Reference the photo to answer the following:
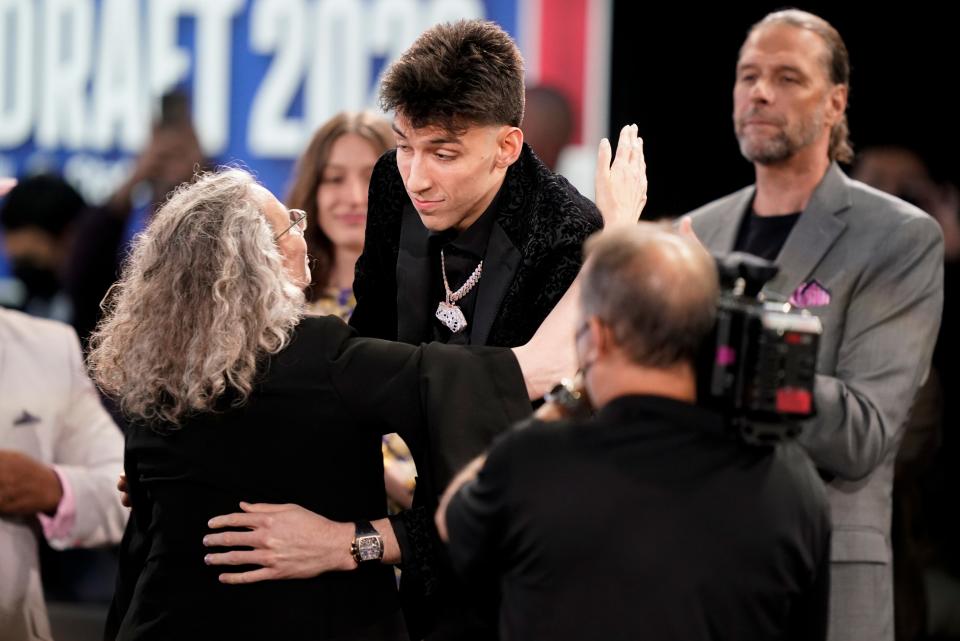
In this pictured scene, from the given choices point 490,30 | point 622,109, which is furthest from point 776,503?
point 622,109

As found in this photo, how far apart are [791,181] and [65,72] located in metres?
3.08

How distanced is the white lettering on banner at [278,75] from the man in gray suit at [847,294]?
225 centimetres

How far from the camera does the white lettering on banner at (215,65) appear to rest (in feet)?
16.4

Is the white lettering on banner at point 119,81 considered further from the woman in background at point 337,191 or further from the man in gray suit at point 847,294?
the man in gray suit at point 847,294

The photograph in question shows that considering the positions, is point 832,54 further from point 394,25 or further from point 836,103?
point 394,25

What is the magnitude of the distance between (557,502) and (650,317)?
0.85 ft

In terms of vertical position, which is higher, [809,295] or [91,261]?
[809,295]

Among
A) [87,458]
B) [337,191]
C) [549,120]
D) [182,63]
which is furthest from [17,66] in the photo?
[87,458]

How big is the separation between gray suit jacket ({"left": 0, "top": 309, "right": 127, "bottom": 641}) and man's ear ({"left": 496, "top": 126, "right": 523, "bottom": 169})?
1302 millimetres

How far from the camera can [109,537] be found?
3029 millimetres

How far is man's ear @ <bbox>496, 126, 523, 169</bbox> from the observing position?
7.41ft

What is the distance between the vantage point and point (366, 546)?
6.86 feet

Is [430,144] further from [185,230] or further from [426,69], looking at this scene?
[185,230]

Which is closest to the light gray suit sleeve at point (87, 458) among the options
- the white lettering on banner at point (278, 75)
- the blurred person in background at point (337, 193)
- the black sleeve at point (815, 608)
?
the blurred person in background at point (337, 193)
